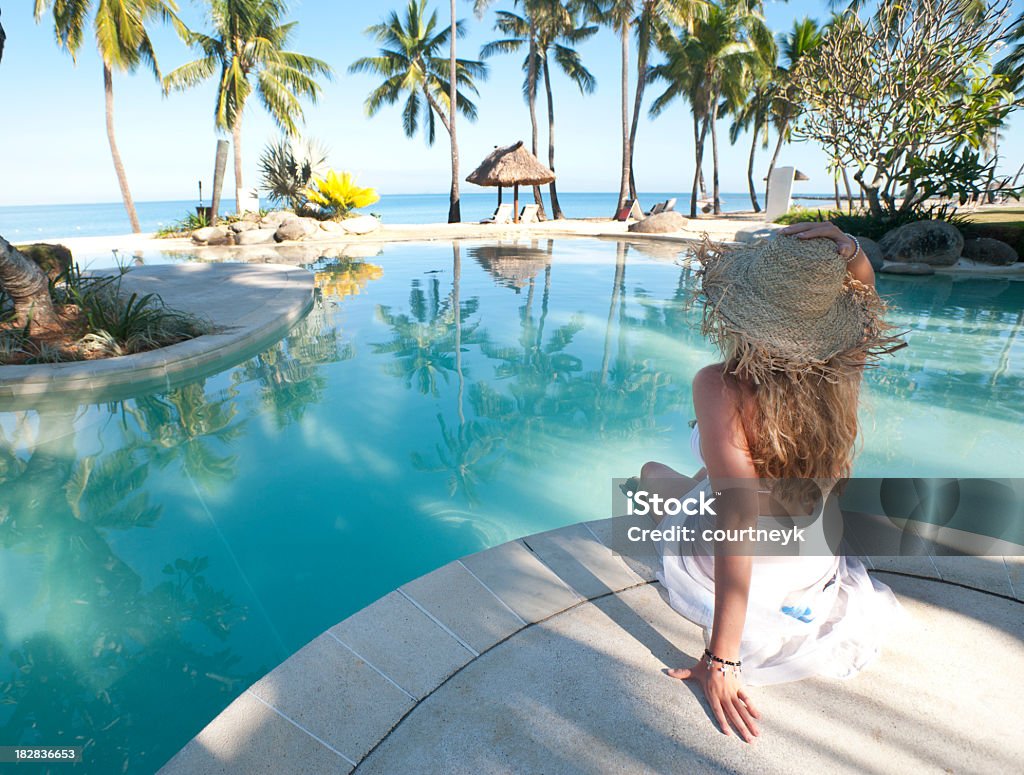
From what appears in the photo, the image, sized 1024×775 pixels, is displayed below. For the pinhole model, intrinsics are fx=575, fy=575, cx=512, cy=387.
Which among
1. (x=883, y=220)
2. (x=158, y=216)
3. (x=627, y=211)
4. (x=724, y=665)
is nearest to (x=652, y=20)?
(x=627, y=211)

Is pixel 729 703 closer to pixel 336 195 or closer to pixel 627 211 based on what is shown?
pixel 336 195

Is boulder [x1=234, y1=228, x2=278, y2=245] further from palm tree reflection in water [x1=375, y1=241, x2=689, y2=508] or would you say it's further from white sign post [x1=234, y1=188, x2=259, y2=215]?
palm tree reflection in water [x1=375, y1=241, x2=689, y2=508]

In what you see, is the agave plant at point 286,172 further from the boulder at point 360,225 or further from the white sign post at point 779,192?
the white sign post at point 779,192

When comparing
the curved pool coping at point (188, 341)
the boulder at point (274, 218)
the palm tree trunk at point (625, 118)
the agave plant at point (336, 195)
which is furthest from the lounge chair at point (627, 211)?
the curved pool coping at point (188, 341)

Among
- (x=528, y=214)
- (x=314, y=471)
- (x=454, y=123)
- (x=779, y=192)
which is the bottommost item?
(x=314, y=471)

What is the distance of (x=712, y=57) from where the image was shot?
2344 cm

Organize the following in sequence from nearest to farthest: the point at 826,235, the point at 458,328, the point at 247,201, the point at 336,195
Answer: the point at 826,235 → the point at 458,328 → the point at 247,201 → the point at 336,195

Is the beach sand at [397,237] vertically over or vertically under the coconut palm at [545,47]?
under

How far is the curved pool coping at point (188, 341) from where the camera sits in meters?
4.91

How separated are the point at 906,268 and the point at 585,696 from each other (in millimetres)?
12611

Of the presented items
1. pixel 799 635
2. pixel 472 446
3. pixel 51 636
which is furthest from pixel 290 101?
pixel 799 635

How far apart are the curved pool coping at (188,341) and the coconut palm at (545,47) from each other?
57.4 ft

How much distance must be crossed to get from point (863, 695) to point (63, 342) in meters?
6.69

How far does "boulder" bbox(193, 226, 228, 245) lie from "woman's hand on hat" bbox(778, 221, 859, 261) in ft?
57.3
